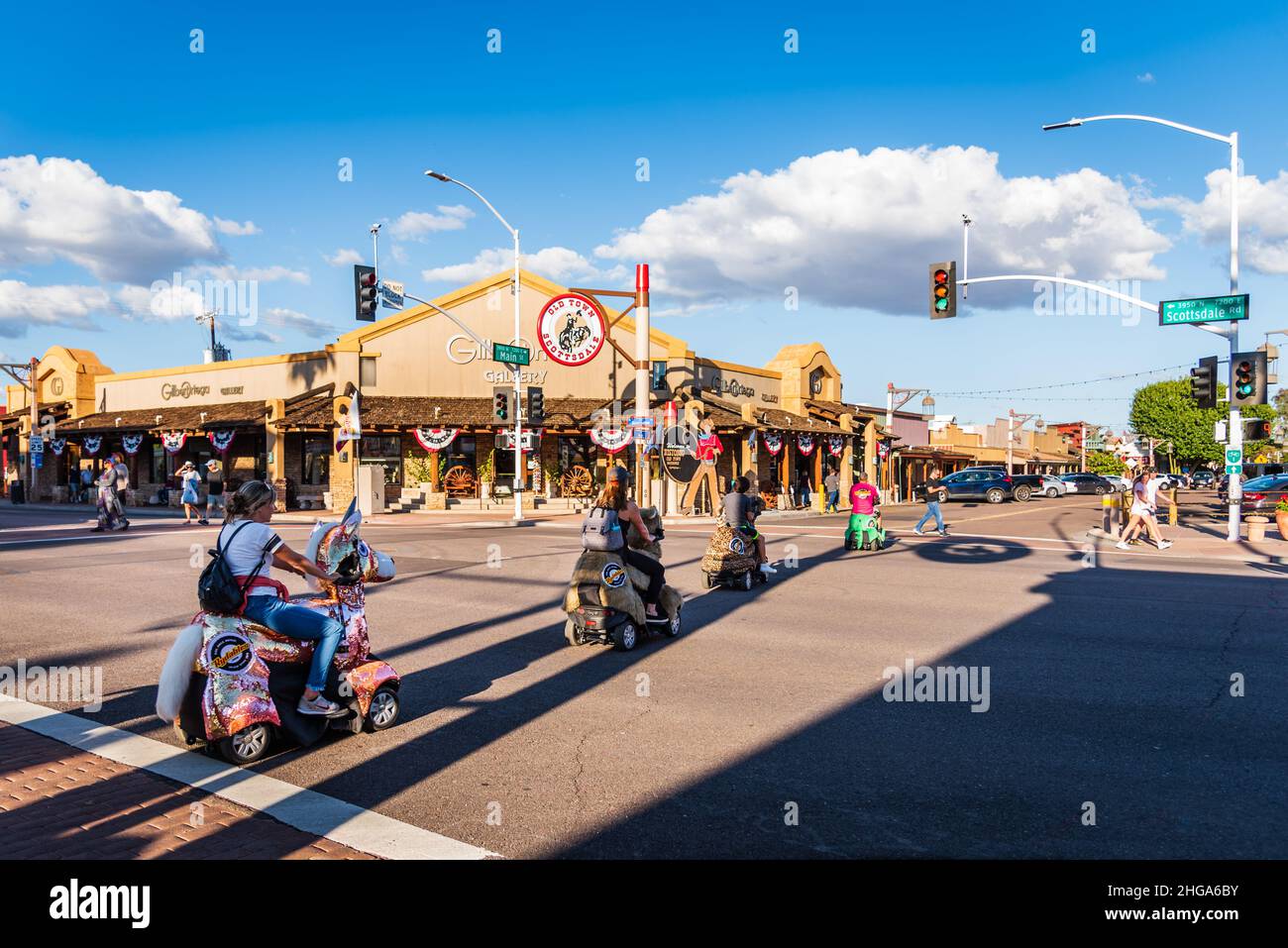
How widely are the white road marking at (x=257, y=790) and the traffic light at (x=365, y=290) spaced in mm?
17669

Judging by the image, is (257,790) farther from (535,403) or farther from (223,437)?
(223,437)

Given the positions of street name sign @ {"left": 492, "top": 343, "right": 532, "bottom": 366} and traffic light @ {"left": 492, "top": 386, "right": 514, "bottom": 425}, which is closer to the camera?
street name sign @ {"left": 492, "top": 343, "right": 532, "bottom": 366}

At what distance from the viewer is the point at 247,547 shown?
536 centimetres

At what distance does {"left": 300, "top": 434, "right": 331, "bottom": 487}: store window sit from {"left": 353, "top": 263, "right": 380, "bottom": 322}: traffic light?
15.5 metres

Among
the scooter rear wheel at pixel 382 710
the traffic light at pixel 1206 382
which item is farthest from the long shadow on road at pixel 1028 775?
the traffic light at pixel 1206 382

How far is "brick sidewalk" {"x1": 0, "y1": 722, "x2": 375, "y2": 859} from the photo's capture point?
164 inches

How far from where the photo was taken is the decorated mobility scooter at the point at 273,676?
533 cm

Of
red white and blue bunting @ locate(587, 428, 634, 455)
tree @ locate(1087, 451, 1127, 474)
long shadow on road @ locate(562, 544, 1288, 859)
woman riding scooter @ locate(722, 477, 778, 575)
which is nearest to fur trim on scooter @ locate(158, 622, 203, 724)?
long shadow on road @ locate(562, 544, 1288, 859)

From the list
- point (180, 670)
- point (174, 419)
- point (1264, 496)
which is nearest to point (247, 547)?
point (180, 670)

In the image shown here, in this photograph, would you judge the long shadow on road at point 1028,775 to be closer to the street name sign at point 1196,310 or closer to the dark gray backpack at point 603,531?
the dark gray backpack at point 603,531

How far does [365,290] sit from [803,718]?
19.6m

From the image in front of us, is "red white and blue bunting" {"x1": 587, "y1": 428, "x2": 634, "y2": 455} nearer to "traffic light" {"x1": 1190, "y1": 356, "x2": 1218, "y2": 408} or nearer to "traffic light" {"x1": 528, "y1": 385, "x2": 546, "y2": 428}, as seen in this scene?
"traffic light" {"x1": 528, "y1": 385, "x2": 546, "y2": 428}

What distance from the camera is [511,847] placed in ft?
13.7
